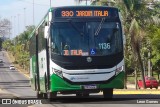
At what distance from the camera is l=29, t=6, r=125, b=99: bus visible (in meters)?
18.8

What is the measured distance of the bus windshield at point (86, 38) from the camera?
61.8 feet

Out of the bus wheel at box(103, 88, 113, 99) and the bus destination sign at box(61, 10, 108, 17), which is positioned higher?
the bus destination sign at box(61, 10, 108, 17)

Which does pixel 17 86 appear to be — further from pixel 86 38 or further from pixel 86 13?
pixel 86 38

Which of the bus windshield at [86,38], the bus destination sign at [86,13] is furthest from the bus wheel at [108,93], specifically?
the bus destination sign at [86,13]

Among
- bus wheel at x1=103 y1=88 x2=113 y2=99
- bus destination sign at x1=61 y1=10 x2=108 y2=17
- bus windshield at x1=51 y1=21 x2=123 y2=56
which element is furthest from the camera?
bus wheel at x1=103 y1=88 x2=113 y2=99

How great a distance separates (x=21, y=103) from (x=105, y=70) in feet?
11.4

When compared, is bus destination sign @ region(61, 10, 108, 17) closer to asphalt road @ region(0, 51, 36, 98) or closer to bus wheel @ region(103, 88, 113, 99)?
bus wheel @ region(103, 88, 113, 99)

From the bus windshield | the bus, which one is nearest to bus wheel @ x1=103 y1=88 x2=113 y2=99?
the bus

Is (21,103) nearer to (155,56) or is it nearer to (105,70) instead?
(105,70)

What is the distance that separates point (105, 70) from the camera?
1914cm

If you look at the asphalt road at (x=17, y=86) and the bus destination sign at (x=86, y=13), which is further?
the asphalt road at (x=17, y=86)

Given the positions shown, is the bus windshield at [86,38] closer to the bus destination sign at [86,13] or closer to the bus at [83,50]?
the bus at [83,50]

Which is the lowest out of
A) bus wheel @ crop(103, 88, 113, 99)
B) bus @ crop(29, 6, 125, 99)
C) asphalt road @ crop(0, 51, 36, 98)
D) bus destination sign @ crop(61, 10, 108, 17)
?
asphalt road @ crop(0, 51, 36, 98)

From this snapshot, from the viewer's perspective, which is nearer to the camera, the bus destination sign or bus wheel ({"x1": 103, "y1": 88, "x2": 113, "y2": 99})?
the bus destination sign
